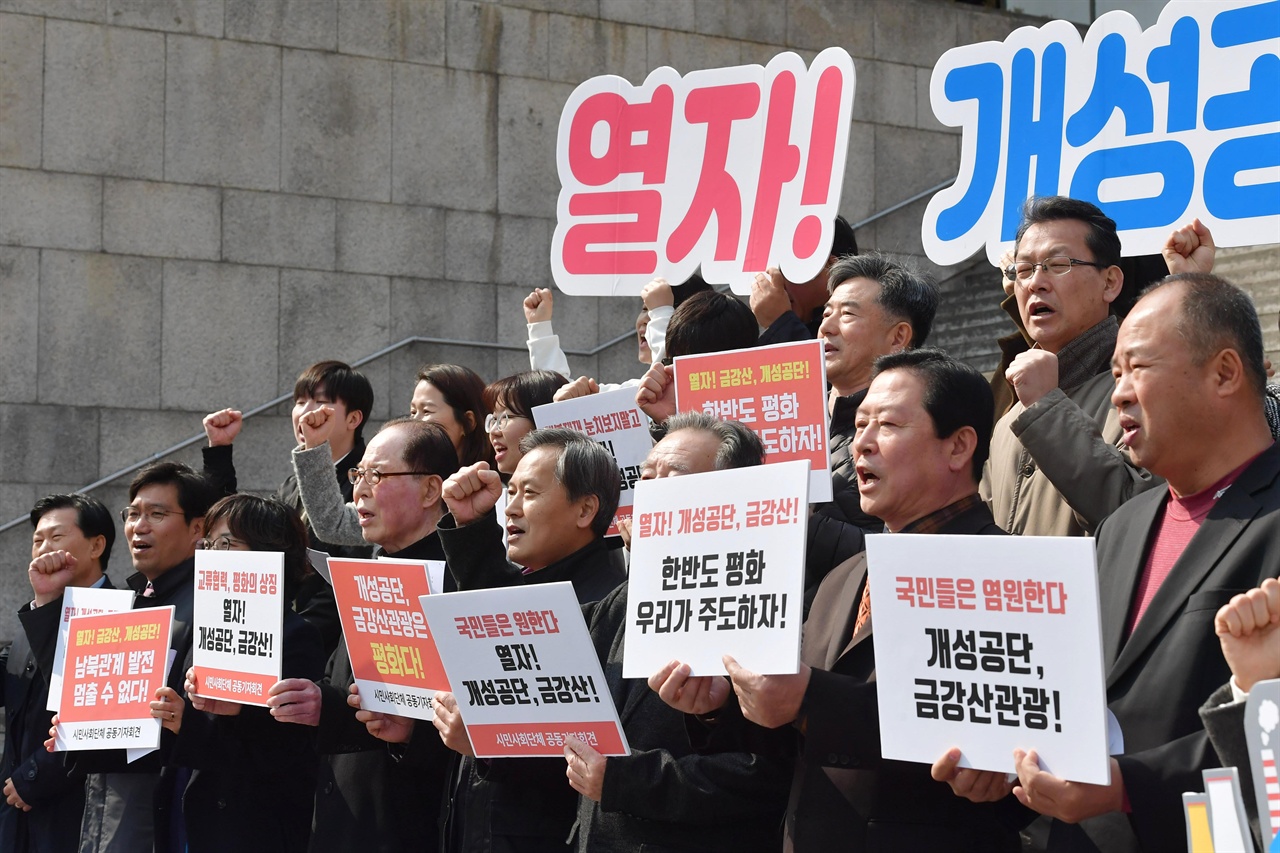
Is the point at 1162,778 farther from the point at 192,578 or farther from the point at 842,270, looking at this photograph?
the point at 192,578

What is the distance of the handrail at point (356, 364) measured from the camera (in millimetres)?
10625

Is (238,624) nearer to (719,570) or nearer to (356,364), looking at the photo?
(719,570)

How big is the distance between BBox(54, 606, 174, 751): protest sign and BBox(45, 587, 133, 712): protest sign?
0.12 meters

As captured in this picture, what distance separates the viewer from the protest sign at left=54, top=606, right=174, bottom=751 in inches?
241

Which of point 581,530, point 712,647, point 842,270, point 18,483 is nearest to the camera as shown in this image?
point 712,647

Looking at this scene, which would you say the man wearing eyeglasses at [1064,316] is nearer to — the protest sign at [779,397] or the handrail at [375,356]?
the protest sign at [779,397]

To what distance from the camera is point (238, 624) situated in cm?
572

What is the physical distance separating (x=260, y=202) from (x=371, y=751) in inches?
256

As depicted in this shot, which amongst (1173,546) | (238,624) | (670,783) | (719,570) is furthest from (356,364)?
(1173,546)

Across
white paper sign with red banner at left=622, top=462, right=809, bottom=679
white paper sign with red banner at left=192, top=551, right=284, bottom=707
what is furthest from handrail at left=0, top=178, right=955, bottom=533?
white paper sign with red banner at left=622, top=462, right=809, bottom=679

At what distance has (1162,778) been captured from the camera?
10.4 ft

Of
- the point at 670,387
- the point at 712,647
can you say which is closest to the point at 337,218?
the point at 670,387

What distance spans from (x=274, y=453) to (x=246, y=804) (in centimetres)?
544

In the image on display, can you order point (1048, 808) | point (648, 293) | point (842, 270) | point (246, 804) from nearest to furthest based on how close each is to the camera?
1. point (1048, 808)
2. point (842, 270)
3. point (246, 804)
4. point (648, 293)
